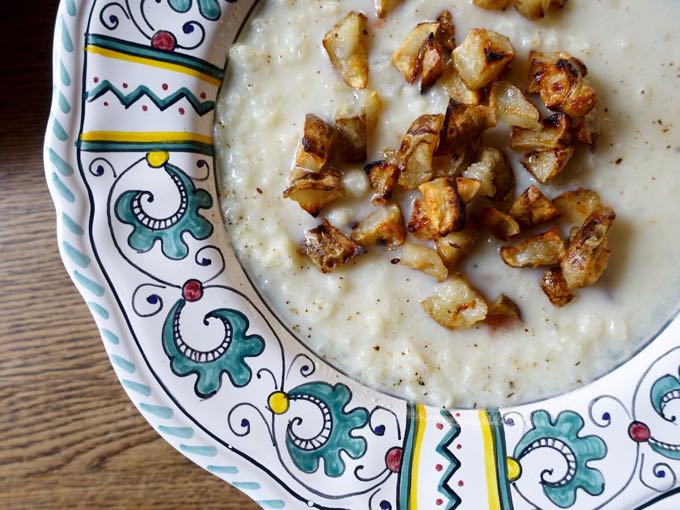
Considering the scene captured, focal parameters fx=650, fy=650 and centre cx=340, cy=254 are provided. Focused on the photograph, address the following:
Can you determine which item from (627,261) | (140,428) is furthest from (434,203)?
(140,428)

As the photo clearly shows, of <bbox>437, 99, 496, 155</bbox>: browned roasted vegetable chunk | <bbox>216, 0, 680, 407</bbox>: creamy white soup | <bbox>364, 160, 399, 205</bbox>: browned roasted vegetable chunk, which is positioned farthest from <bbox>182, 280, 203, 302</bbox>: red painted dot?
<bbox>437, 99, 496, 155</bbox>: browned roasted vegetable chunk

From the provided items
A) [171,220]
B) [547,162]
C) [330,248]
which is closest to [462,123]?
[547,162]

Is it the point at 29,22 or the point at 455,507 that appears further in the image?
the point at 29,22

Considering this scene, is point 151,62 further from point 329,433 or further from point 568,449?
point 568,449

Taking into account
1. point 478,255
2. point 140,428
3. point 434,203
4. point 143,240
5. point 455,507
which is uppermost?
point 434,203

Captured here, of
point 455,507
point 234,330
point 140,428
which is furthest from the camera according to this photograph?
point 140,428

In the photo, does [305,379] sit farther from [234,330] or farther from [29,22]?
[29,22]

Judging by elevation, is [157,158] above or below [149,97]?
below
